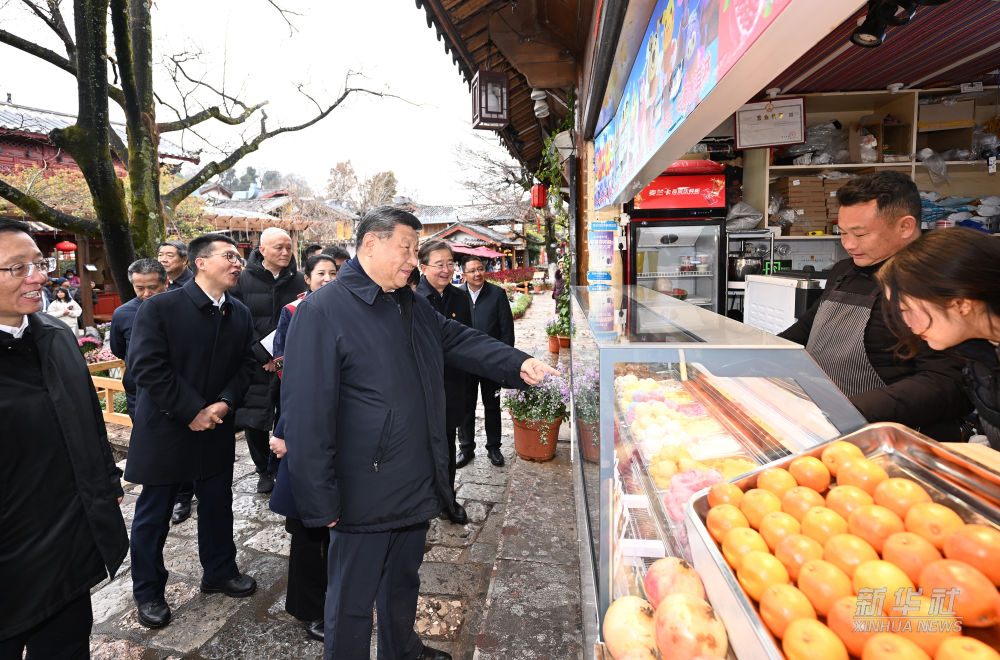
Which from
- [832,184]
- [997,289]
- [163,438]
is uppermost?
[832,184]

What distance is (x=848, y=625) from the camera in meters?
0.81

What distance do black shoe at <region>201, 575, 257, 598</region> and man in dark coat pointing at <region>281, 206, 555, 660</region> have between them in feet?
3.96

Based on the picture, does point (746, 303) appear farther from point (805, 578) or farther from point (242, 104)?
point (242, 104)

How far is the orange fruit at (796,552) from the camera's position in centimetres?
97

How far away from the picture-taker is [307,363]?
1899mm

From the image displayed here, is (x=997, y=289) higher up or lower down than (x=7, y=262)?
lower down

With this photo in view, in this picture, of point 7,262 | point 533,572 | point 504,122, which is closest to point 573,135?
point 504,122

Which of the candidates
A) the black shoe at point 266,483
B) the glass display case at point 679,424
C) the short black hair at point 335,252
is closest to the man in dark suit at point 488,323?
the short black hair at point 335,252

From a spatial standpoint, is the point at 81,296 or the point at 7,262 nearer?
the point at 7,262

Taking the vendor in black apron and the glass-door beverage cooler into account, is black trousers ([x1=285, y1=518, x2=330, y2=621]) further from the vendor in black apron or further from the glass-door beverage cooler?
the glass-door beverage cooler

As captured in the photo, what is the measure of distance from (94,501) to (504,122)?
5542mm

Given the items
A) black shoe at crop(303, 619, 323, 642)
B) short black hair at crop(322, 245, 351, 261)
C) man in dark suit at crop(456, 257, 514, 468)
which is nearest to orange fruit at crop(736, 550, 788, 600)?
black shoe at crop(303, 619, 323, 642)

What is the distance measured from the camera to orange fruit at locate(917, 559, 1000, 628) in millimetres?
763

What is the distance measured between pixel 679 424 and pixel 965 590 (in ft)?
3.58
